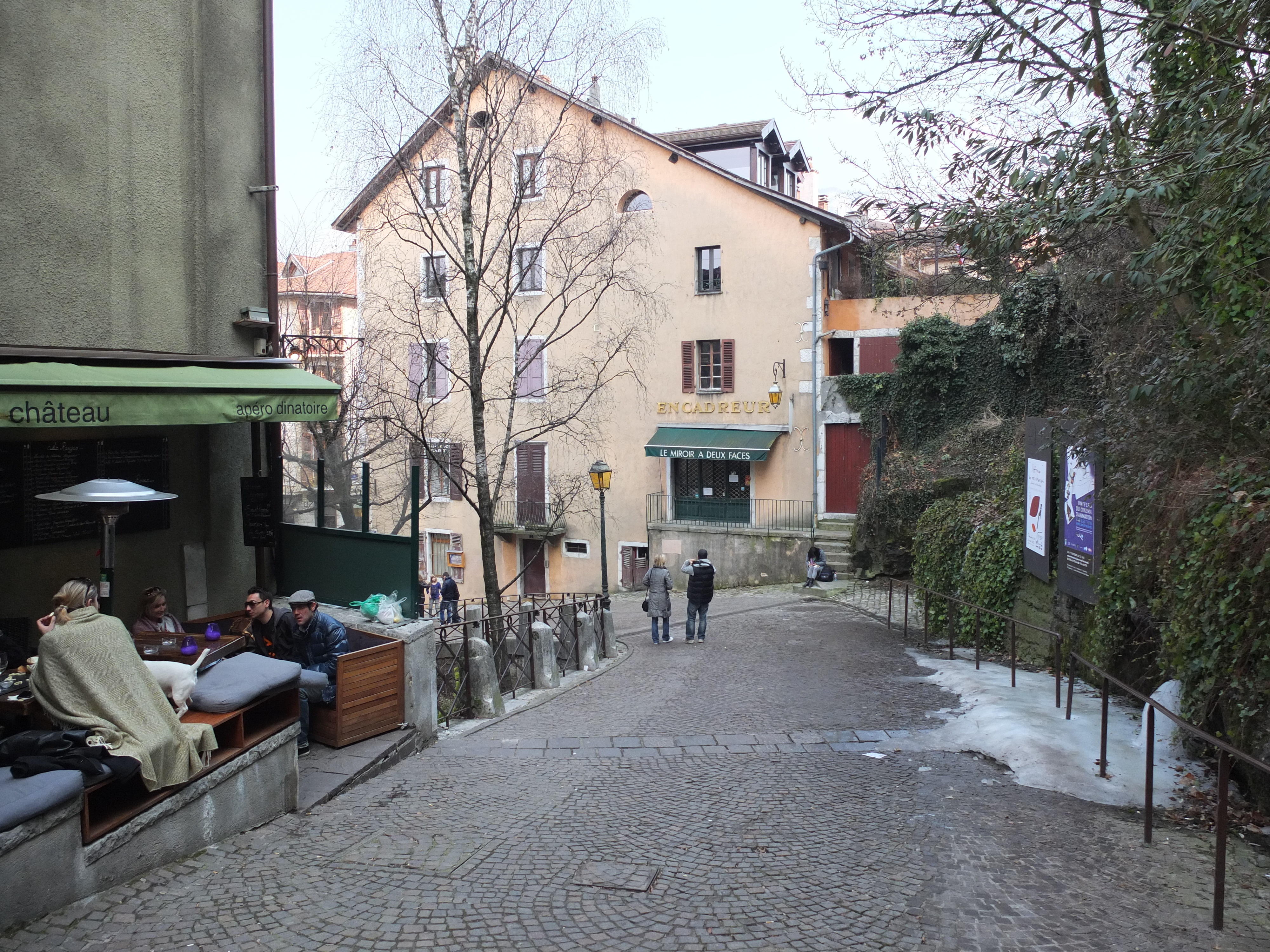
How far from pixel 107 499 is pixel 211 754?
2.25 meters

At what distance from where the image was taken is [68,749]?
4777mm

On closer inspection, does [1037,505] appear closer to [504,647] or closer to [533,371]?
[504,647]

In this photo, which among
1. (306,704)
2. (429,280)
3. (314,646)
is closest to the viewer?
(306,704)

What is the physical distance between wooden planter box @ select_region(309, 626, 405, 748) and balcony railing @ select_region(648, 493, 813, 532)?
19.3 metres

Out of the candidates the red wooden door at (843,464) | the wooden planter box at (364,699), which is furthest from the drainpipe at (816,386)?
the wooden planter box at (364,699)

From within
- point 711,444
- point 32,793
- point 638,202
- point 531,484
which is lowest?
point 32,793

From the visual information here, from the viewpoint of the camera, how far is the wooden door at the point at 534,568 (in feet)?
102

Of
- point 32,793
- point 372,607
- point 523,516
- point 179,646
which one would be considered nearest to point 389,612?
point 372,607

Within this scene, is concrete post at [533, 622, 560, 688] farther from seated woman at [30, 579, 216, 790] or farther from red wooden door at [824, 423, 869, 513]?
red wooden door at [824, 423, 869, 513]

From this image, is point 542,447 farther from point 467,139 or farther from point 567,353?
point 467,139

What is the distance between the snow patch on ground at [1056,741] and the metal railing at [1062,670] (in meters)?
0.10

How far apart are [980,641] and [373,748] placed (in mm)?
8294

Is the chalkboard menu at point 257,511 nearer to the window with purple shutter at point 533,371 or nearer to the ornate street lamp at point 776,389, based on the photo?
the ornate street lamp at point 776,389

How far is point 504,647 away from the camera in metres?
11.5
